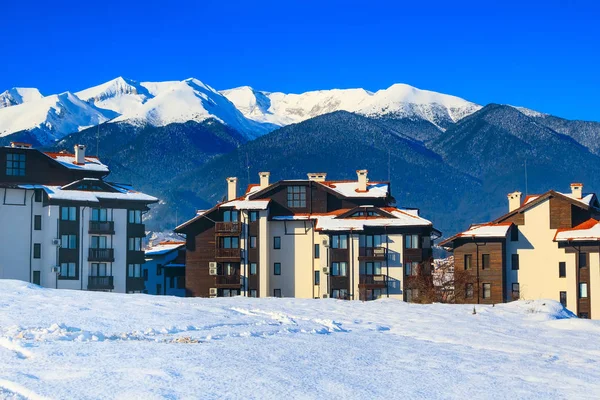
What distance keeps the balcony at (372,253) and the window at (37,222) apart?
23.6 metres

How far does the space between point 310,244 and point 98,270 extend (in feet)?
53.4

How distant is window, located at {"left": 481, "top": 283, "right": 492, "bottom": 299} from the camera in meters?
74.4

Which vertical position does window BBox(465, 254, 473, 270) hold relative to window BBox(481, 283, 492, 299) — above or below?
above

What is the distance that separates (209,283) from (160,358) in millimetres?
58381

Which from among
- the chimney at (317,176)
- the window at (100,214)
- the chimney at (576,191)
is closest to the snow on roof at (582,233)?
the chimney at (576,191)

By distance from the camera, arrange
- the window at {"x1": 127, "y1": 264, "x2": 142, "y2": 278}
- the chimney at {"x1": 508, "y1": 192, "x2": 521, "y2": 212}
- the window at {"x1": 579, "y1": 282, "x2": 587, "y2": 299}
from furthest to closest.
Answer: the chimney at {"x1": 508, "y1": 192, "x2": 521, "y2": 212}, the window at {"x1": 127, "y1": 264, "x2": 142, "y2": 278}, the window at {"x1": 579, "y1": 282, "x2": 587, "y2": 299}

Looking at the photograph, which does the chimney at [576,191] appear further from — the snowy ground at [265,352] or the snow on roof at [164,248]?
the snowy ground at [265,352]

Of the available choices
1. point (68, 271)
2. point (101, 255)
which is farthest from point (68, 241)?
point (101, 255)

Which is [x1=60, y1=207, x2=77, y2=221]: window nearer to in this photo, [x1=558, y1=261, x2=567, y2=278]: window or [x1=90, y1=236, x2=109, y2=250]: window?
[x1=90, y1=236, x2=109, y2=250]: window

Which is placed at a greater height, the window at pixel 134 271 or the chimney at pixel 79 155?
the chimney at pixel 79 155

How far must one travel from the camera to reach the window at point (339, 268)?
252ft

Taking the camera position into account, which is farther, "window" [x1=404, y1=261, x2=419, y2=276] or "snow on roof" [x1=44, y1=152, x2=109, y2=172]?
"snow on roof" [x1=44, y1=152, x2=109, y2=172]

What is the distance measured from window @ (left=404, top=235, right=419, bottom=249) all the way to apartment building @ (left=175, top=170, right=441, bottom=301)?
0.24 feet

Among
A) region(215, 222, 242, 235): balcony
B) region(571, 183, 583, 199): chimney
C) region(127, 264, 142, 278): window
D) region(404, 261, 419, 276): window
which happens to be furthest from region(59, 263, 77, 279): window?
region(571, 183, 583, 199): chimney
